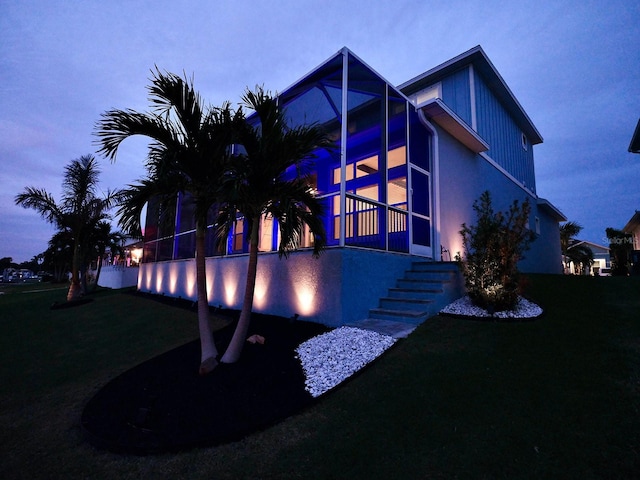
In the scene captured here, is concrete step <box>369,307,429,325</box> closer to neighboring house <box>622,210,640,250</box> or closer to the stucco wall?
the stucco wall

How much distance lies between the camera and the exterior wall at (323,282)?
5.66 metres

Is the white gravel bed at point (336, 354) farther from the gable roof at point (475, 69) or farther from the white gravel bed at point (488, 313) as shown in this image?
the gable roof at point (475, 69)

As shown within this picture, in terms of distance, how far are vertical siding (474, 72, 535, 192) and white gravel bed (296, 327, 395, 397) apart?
9509 mm

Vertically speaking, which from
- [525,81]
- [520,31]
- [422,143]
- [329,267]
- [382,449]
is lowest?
[382,449]

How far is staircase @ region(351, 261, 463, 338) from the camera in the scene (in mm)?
5383

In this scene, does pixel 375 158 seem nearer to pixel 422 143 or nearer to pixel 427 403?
pixel 422 143

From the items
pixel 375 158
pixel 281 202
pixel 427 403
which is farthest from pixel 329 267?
pixel 375 158

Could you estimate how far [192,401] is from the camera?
349 cm

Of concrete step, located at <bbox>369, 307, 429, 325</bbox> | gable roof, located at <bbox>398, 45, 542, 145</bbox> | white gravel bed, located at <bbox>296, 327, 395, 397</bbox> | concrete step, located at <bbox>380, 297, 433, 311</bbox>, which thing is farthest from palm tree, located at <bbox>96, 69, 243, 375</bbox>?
gable roof, located at <bbox>398, 45, 542, 145</bbox>

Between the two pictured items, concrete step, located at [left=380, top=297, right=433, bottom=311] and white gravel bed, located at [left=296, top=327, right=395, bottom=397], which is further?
concrete step, located at [left=380, top=297, right=433, bottom=311]

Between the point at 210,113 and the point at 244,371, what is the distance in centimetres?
387

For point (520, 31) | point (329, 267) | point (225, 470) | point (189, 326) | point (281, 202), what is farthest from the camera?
point (520, 31)

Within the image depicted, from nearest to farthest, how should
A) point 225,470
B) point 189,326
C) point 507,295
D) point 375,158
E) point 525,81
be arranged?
point 225,470 → point 507,295 → point 189,326 → point 375,158 → point 525,81

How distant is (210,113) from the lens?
4.59 meters
